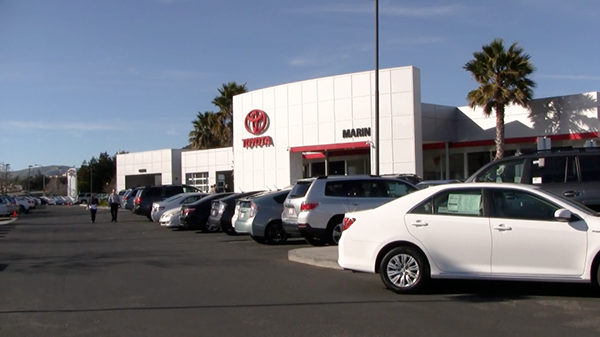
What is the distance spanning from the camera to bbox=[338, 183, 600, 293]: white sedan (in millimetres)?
8102

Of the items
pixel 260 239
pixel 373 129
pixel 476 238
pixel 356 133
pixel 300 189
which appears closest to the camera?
pixel 476 238

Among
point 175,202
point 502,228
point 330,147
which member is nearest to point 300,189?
point 502,228

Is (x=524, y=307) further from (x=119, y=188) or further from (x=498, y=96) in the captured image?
(x=119, y=188)

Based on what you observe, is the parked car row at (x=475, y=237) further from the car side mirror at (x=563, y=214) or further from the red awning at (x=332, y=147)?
the red awning at (x=332, y=147)

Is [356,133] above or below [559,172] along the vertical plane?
above

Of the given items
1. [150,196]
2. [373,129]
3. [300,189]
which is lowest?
[150,196]

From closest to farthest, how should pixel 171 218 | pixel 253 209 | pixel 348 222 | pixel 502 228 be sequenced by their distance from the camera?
pixel 502 228
pixel 348 222
pixel 253 209
pixel 171 218

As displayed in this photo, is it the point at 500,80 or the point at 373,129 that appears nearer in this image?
the point at 500,80

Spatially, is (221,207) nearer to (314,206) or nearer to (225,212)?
(225,212)

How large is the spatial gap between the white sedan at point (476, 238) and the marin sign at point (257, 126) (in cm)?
2971

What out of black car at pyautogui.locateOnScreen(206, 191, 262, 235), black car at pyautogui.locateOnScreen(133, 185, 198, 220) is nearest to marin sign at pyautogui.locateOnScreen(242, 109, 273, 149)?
black car at pyautogui.locateOnScreen(133, 185, 198, 220)

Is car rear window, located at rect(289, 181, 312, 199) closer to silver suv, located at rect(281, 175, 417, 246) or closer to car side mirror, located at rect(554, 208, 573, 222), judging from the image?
silver suv, located at rect(281, 175, 417, 246)

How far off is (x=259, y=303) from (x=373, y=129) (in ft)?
80.9

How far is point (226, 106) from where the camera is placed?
177 ft
